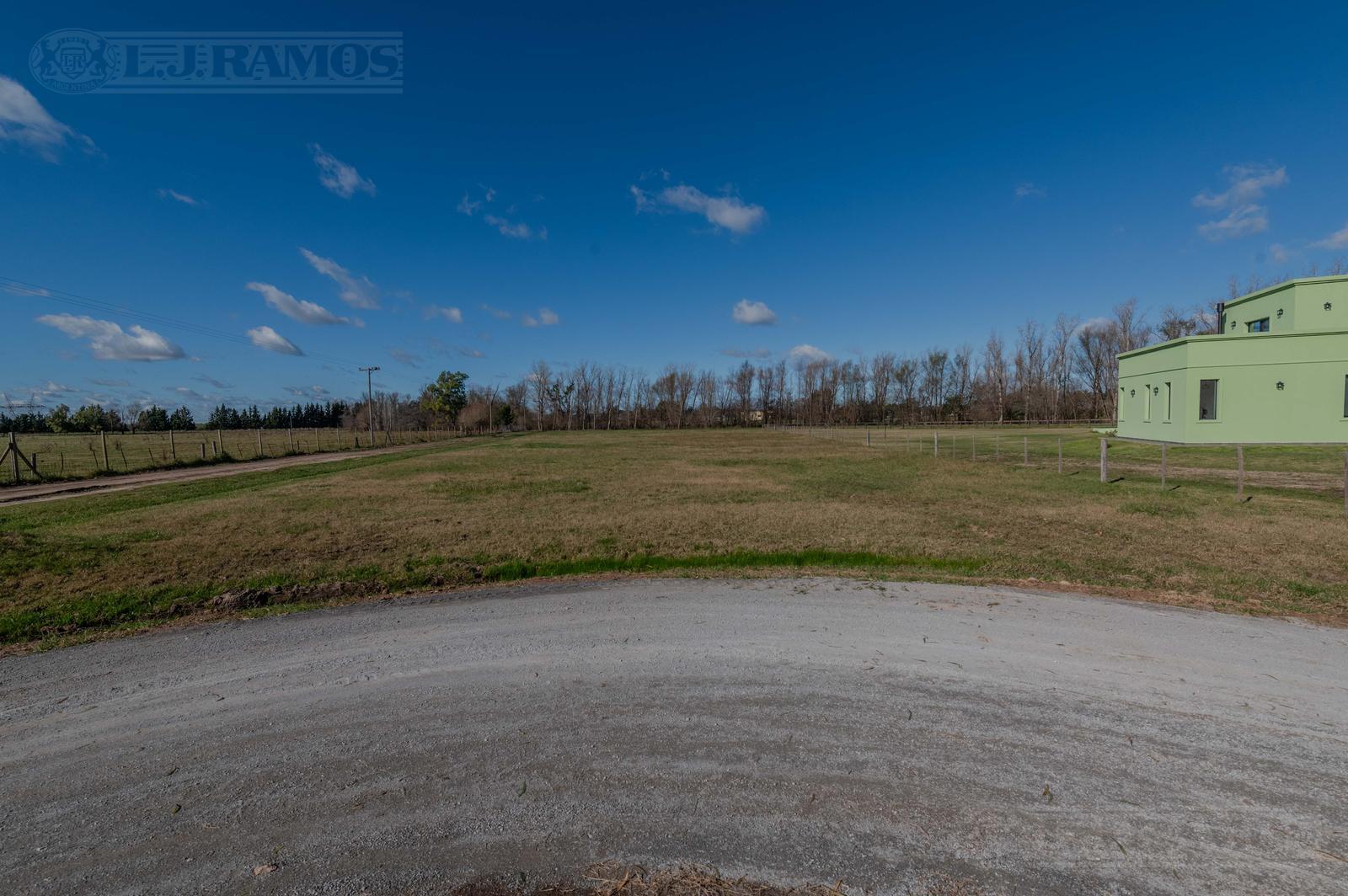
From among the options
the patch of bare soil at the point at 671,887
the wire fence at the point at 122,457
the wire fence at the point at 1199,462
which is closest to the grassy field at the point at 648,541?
the wire fence at the point at 1199,462

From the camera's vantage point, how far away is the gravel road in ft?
7.61

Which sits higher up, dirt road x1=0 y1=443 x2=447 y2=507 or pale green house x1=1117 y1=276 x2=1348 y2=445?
pale green house x1=1117 y1=276 x2=1348 y2=445

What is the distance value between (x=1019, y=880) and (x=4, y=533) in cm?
1470

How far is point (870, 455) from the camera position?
2970 centimetres

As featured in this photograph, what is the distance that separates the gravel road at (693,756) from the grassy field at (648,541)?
1.51m

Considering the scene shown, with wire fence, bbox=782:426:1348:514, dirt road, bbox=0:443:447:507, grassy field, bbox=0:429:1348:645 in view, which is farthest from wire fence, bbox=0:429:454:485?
wire fence, bbox=782:426:1348:514

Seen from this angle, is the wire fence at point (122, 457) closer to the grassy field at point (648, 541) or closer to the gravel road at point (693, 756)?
the grassy field at point (648, 541)

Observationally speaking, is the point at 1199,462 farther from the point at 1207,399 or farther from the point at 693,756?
the point at 693,756

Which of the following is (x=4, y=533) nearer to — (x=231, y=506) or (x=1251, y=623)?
(x=231, y=506)

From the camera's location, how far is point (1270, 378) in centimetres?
2317

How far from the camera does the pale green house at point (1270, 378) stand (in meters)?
22.6

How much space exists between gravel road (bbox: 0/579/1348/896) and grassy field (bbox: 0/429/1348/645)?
1.51 m

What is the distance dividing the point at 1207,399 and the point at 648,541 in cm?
2878

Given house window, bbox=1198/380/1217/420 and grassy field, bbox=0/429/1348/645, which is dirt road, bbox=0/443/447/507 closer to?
grassy field, bbox=0/429/1348/645
